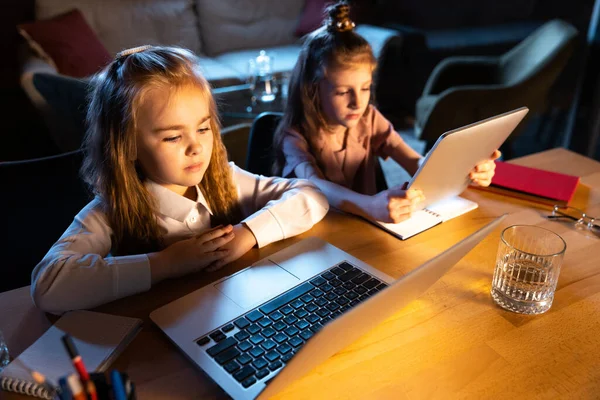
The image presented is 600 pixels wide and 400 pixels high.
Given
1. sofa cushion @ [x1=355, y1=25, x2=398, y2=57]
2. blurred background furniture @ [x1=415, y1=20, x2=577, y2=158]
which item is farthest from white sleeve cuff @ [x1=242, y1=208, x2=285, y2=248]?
sofa cushion @ [x1=355, y1=25, x2=398, y2=57]

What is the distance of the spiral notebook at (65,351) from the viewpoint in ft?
2.25

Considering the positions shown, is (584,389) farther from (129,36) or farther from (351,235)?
(129,36)

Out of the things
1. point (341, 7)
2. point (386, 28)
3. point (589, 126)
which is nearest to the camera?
point (341, 7)

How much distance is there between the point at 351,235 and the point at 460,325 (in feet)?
1.05

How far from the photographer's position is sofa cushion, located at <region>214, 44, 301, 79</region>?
3508 mm

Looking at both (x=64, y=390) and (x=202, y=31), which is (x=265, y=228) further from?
(x=202, y=31)

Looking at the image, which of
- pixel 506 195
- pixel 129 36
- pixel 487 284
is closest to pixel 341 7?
pixel 506 195

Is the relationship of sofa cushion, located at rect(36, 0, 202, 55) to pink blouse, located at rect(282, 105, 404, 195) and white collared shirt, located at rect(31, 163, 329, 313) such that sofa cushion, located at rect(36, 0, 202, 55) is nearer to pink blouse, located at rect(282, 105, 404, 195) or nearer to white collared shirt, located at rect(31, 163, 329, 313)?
pink blouse, located at rect(282, 105, 404, 195)

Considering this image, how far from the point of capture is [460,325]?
83 centimetres

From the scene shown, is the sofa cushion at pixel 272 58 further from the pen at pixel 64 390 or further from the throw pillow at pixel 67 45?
the pen at pixel 64 390

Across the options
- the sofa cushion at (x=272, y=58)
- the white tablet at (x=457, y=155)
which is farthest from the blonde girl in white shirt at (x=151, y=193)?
the sofa cushion at (x=272, y=58)

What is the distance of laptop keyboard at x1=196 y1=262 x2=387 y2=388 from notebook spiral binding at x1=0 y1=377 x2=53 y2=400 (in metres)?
0.21

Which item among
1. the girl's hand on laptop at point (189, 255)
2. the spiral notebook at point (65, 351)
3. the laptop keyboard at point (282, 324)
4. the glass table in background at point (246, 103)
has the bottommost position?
the glass table in background at point (246, 103)

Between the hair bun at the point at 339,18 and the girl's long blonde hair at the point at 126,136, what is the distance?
19.0 inches
